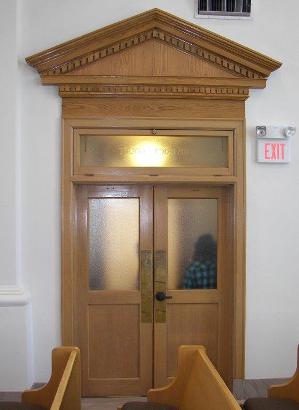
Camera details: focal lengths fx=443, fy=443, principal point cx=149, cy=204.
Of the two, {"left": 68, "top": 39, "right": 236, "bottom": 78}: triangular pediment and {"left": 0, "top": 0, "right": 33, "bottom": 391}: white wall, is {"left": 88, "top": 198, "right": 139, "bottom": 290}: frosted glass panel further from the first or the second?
{"left": 68, "top": 39, "right": 236, "bottom": 78}: triangular pediment

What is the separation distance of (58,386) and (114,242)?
172cm

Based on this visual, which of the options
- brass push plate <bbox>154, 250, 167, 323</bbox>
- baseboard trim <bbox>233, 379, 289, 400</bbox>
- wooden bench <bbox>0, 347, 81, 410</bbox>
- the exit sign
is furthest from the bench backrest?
the exit sign

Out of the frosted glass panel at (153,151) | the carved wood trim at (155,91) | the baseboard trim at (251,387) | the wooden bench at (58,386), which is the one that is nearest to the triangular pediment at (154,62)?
the carved wood trim at (155,91)

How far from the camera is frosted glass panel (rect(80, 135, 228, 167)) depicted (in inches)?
160

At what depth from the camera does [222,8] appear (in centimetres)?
401

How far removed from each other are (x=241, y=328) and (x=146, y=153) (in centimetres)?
183

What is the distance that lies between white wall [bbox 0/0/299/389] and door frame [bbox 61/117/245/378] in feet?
0.27

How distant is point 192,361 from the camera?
2.93 meters

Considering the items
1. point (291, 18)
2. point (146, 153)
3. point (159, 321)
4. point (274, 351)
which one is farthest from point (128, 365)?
point (291, 18)

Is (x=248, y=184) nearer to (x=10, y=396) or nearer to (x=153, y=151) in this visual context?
(x=153, y=151)

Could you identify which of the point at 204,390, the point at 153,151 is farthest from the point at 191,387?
the point at 153,151

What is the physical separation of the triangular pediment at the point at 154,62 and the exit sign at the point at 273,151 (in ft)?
1.56

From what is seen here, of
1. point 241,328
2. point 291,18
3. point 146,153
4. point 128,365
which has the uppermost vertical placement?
point 291,18

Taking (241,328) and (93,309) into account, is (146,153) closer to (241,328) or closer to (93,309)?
(93,309)
